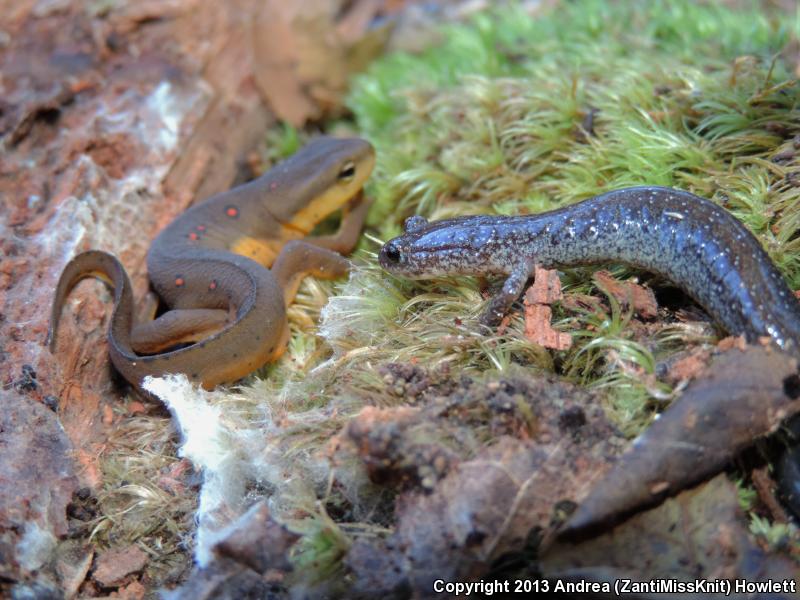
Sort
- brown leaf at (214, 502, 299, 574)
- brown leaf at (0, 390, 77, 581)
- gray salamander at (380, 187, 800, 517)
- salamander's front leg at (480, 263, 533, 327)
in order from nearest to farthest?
brown leaf at (214, 502, 299, 574), brown leaf at (0, 390, 77, 581), gray salamander at (380, 187, 800, 517), salamander's front leg at (480, 263, 533, 327)

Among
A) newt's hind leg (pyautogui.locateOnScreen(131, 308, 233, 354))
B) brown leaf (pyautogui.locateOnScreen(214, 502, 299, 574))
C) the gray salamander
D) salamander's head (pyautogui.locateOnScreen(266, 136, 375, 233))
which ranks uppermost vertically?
the gray salamander

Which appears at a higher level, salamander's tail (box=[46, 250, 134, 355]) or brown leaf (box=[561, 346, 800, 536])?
brown leaf (box=[561, 346, 800, 536])

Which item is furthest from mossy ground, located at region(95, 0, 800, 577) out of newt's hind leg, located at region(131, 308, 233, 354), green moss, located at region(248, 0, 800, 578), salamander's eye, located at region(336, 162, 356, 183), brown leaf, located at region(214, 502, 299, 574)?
newt's hind leg, located at region(131, 308, 233, 354)

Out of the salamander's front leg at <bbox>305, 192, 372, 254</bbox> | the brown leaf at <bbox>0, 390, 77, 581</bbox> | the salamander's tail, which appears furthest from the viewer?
the salamander's front leg at <bbox>305, 192, 372, 254</bbox>

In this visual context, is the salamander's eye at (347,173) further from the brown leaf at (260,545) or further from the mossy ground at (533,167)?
the brown leaf at (260,545)

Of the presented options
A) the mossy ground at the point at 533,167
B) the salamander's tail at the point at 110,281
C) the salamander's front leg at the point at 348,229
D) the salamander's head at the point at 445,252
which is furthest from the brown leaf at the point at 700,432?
the salamander's front leg at the point at 348,229

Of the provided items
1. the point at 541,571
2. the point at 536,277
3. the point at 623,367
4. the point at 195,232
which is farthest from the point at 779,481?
the point at 195,232

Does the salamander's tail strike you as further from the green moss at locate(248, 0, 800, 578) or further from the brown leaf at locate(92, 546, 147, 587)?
the brown leaf at locate(92, 546, 147, 587)

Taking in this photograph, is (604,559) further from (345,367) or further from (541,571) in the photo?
(345,367)
